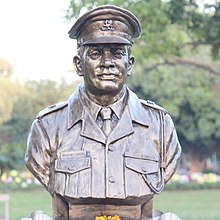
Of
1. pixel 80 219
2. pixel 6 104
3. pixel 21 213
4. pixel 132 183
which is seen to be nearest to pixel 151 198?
pixel 132 183

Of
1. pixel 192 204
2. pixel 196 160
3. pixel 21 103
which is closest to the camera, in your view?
pixel 192 204

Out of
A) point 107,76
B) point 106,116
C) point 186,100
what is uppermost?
point 186,100

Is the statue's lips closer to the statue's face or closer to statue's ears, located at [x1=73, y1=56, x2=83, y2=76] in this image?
the statue's face

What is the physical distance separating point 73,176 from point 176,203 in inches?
489

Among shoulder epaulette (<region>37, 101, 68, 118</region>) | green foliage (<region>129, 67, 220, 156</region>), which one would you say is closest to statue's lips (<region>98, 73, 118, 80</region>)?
shoulder epaulette (<region>37, 101, 68, 118</region>)

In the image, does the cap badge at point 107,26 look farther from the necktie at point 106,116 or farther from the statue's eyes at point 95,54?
the necktie at point 106,116

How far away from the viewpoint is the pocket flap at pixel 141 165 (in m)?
3.38

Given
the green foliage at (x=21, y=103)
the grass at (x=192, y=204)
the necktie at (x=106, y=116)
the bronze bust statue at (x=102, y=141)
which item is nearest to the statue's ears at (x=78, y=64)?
the bronze bust statue at (x=102, y=141)

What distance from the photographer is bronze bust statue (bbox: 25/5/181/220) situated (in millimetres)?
3350

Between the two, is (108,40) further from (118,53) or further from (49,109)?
(49,109)

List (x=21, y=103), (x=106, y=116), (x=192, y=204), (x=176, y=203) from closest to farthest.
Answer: (x=106, y=116), (x=192, y=204), (x=176, y=203), (x=21, y=103)

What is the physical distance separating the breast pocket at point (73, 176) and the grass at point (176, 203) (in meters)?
7.92

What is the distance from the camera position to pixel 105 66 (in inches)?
132

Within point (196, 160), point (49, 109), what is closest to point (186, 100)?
point (196, 160)
